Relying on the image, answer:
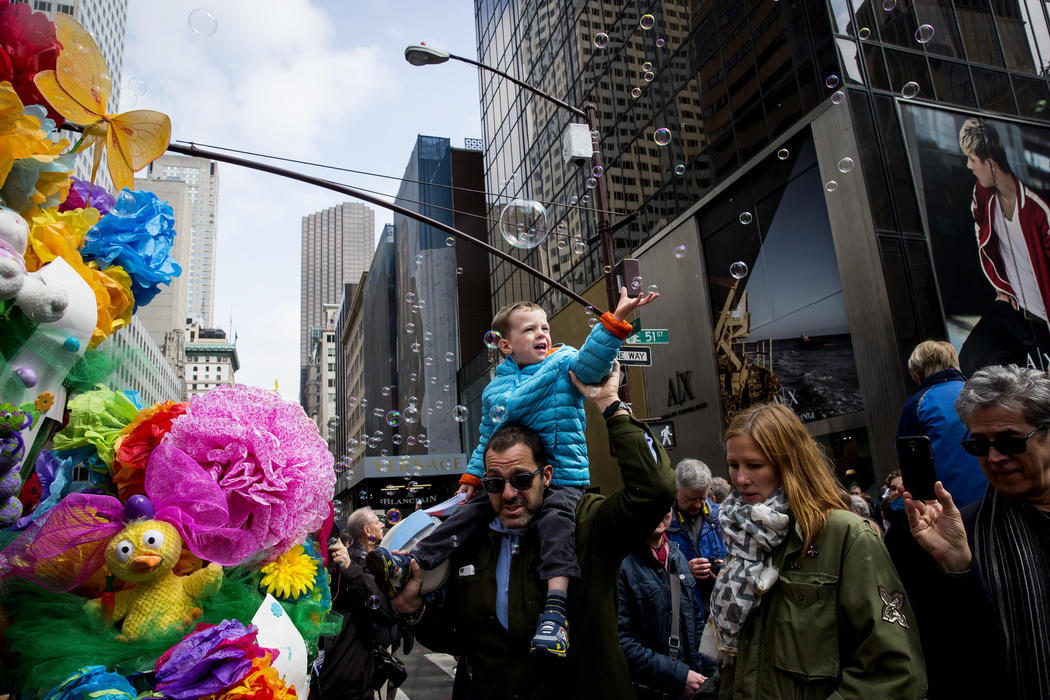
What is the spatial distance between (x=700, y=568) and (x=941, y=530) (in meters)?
1.84

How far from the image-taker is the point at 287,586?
248cm

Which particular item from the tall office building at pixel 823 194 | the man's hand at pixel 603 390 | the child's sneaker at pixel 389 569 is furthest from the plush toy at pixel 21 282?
the tall office building at pixel 823 194

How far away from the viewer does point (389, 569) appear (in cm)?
216

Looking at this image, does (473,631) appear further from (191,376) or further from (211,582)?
(191,376)

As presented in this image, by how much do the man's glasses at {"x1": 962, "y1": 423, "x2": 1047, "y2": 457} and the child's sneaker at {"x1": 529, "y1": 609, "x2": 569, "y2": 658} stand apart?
1.33 m

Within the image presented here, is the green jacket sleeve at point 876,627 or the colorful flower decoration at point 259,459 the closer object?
the green jacket sleeve at point 876,627

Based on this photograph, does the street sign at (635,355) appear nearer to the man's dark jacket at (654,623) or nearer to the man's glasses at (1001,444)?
the man's dark jacket at (654,623)

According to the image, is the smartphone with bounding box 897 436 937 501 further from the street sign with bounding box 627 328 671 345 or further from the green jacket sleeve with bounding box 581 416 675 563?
the street sign with bounding box 627 328 671 345

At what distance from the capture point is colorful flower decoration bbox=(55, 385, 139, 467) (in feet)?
7.34

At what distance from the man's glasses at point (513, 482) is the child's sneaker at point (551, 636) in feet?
1.36

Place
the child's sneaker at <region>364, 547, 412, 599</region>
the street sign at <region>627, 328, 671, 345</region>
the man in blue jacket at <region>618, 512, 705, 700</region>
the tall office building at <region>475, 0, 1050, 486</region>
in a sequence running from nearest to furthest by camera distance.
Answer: the child's sneaker at <region>364, 547, 412, 599</region> → the man in blue jacket at <region>618, 512, 705, 700</region> → the street sign at <region>627, 328, 671, 345</region> → the tall office building at <region>475, 0, 1050, 486</region>

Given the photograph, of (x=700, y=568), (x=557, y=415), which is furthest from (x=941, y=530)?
(x=700, y=568)

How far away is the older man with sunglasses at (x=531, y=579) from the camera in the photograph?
2131 millimetres

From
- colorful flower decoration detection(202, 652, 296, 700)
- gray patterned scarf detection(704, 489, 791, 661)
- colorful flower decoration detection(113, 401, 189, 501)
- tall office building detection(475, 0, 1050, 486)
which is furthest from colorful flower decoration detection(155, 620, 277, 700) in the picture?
tall office building detection(475, 0, 1050, 486)
